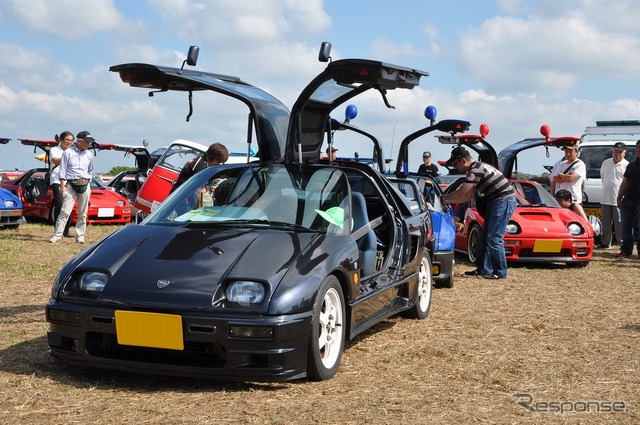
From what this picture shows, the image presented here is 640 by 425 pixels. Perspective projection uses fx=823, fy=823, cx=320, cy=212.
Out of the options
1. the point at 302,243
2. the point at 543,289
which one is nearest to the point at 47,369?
the point at 302,243

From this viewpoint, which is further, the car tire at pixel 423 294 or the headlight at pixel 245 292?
the car tire at pixel 423 294

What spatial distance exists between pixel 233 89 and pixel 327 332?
2559mm

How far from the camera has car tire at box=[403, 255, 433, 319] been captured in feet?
23.5

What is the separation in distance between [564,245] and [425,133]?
2.53 m

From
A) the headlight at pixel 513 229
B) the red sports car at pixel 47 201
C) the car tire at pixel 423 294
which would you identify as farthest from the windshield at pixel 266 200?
the red sports car at pixel 47 201

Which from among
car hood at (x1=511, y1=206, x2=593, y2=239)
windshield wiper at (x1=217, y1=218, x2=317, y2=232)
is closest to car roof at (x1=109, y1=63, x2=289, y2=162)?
windshield wiper at (x1=217, y1=218, x2=317, y2=232)

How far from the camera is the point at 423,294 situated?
24.1ft

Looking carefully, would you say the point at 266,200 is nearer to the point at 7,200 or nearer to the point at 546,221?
the point at 546,221

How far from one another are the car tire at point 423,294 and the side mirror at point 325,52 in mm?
1931

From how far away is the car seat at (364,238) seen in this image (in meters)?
5.91

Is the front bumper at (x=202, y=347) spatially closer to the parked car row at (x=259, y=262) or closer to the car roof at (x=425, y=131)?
the parked car row at (x=259, y=262)

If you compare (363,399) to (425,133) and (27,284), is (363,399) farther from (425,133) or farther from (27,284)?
(425,133)

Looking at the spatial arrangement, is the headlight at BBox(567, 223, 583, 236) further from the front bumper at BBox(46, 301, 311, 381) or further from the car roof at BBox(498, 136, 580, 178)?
the front bumper at BBox(46, 301, 311, 381)

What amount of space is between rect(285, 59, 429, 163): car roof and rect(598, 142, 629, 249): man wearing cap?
8445 millimetres
